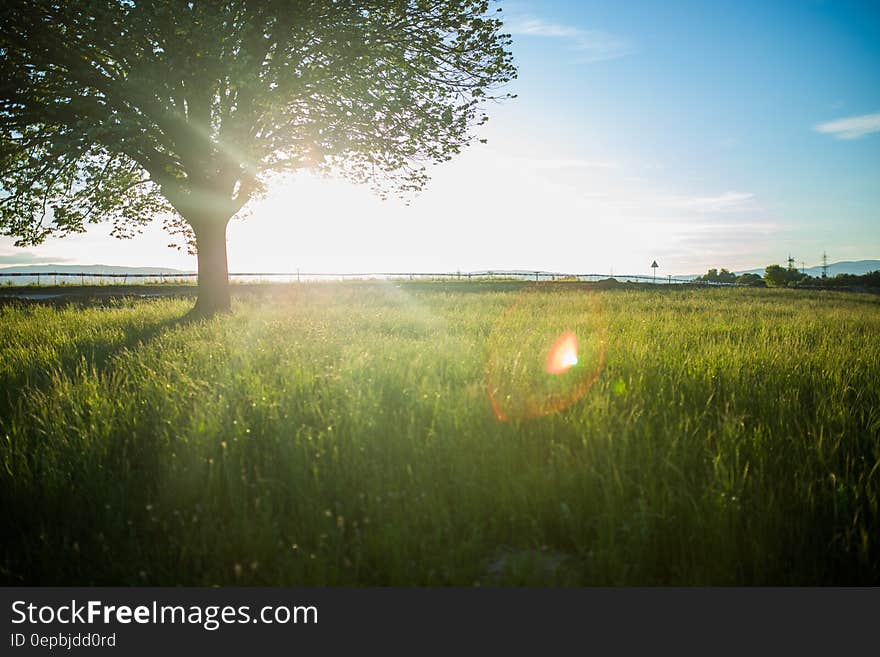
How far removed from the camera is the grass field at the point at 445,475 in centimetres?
216

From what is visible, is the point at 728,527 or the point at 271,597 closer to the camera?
the point at 271,597

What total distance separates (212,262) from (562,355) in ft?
38.6

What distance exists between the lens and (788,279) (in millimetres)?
77000

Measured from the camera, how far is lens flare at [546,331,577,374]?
17.2 feet

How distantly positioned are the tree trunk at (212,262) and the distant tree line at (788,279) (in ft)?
188

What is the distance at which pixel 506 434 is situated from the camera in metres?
3.30

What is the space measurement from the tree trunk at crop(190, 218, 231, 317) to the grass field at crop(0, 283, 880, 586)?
8.43 meters

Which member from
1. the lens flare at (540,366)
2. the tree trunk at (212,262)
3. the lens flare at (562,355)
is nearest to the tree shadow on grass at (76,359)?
the tree trunk at (212,262)

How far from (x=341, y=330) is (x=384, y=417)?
5.01 metres

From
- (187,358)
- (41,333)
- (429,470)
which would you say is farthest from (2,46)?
(429,470)

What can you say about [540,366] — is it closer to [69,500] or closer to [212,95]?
[69,500]

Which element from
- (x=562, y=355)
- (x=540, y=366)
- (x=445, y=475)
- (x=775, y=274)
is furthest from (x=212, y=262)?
(x=775, y=274)

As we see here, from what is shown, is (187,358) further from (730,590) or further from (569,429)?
(730,590)

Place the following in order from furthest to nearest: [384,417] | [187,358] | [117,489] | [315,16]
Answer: [315,16] < [187,358] < [384,417] < [117,489]
